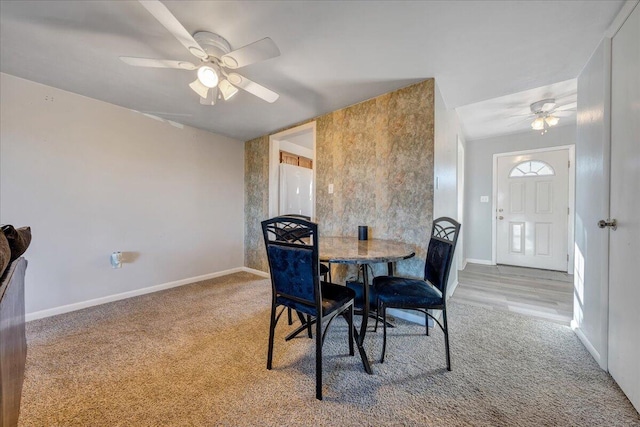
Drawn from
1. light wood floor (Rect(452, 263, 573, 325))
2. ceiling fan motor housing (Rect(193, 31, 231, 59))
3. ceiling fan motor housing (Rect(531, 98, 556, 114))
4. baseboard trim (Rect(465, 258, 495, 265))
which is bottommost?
light wood floor (Rect(452, 263, 573, 325))

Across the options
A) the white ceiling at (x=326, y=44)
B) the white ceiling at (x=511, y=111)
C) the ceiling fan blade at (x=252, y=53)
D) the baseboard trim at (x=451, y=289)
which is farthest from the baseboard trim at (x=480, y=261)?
the ceiling fan blade at (x=252, y=53)

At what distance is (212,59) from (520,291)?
4.14 m

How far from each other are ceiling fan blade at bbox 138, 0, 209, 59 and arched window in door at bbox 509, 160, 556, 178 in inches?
198

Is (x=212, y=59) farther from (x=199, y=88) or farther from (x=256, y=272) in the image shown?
(x=256, y=272)

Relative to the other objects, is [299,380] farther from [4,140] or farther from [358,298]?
[4,140]

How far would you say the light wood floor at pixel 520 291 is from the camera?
2.41 m

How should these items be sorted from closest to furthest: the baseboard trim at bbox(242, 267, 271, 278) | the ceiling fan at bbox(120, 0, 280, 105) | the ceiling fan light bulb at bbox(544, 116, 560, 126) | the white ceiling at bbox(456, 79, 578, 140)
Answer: the ceiling fan at bbox(120, 0, 280, 105), the white ceiling at bbox(456, 79, 578, 140), the ceiling fan light bulb at bbox(544, 116, 560, 126), the baseboard trim at bbox(242, 267, 271, 278)

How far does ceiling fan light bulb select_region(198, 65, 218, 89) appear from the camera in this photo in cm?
170

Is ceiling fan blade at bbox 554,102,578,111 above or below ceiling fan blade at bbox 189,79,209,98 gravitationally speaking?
above

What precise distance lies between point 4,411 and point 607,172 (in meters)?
3.13

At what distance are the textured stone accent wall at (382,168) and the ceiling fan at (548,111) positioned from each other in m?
1.91

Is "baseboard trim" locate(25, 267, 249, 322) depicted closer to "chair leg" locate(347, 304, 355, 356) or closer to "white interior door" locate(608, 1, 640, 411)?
"chair leg" locate(347, 304, 355, 356)

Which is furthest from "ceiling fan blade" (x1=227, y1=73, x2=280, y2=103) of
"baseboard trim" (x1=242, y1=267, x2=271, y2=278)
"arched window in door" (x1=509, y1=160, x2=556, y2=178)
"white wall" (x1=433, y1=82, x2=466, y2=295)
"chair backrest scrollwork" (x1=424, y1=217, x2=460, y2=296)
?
"arched window in door" (x1=509, y1=160, x2=556, y2=178)

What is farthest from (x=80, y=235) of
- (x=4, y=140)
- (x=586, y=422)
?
(x=586, y=422)
